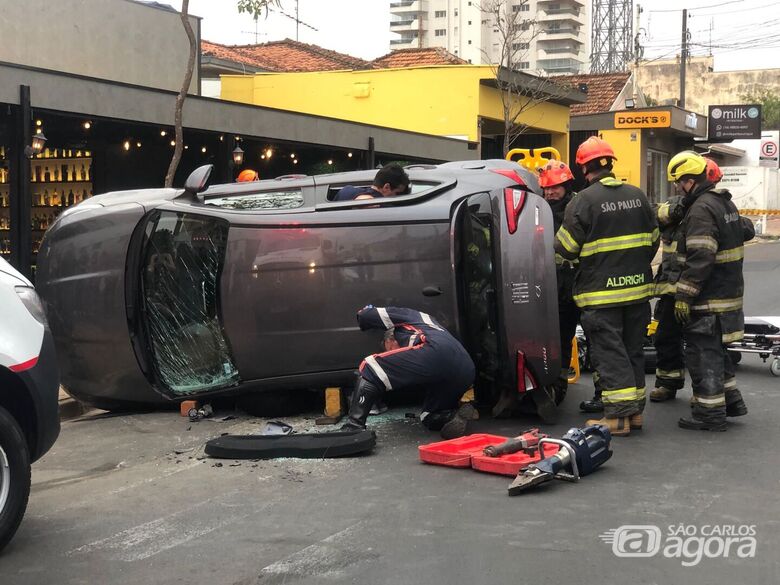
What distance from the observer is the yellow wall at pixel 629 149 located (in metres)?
31.6

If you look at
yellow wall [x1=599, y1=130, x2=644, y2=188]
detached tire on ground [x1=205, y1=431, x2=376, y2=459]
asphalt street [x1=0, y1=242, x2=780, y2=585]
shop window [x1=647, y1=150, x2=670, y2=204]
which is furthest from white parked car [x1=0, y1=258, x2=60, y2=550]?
shop window [x1=647, y1=150, x2=670, y2=204]

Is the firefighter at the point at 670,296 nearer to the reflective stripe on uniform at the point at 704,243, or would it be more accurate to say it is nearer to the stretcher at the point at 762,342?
the reflective stripe on uniform at the point at 704,243

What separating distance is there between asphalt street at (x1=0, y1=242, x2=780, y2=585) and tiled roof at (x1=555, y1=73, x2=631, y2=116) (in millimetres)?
29269

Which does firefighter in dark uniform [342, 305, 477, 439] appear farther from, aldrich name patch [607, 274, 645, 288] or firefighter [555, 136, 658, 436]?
aldrich name patch [607, 274, 645, 288]

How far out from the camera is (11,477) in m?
4.46

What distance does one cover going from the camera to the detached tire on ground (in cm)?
625

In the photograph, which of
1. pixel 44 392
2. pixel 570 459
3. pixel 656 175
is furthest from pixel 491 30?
pixel 44 392

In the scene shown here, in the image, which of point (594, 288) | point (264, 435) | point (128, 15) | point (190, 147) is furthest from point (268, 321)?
point (128, 15)

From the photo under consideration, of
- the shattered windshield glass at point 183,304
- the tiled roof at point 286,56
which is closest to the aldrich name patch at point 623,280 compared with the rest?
the shattered windshield glass at point 183,304

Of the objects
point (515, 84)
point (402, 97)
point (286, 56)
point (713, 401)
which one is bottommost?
point (713, 401)

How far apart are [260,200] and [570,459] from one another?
3.45 meters

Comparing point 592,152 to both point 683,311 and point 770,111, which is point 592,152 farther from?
point 770,111

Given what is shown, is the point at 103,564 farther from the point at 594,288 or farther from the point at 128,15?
the point at 128,15

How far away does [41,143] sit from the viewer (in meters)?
12.7
